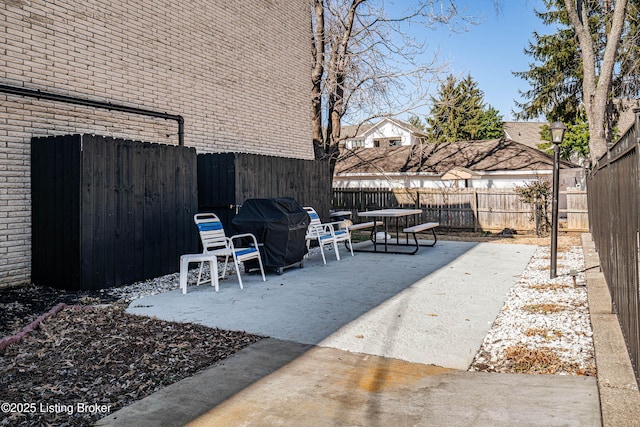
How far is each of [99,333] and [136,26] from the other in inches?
252

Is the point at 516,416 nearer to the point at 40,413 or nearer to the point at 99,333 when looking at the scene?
the point at 40,413

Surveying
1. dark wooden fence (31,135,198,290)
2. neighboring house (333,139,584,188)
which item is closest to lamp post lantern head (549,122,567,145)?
dark wooden fence (31,135,198,290)

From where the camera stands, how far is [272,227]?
7.68 m

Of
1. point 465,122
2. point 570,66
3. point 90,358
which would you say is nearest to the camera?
point 90,358

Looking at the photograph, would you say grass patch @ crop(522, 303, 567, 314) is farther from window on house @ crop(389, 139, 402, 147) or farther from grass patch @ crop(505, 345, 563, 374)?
window on house @ crop(389, 139, 402, 147)

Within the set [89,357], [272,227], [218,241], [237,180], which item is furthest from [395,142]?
[89,357]

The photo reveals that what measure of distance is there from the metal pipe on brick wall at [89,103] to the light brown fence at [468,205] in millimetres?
8934

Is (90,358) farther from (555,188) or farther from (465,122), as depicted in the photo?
(465,122)

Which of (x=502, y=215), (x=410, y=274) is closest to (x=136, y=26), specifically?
(x=410, y=274)

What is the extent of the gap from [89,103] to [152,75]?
1.75 meters

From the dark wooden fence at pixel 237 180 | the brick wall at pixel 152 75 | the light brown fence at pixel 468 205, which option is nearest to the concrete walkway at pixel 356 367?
the dark wooden fence at pixel 237 180

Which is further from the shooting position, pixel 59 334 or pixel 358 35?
pixel 358 35

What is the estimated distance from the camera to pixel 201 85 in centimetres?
1027

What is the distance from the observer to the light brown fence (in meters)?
15.0
